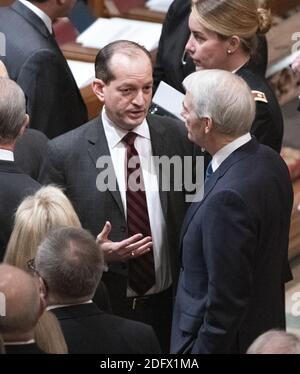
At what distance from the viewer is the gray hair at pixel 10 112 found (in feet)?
14.3

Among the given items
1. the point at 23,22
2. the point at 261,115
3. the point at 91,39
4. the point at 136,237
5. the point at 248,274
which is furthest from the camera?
the point at 91,39

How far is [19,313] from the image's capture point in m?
3.46

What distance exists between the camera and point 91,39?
696 centimetres

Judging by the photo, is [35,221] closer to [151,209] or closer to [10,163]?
[10,163]

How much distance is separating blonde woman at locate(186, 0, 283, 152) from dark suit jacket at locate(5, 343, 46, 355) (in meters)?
1.57

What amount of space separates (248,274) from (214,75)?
671 millimetres

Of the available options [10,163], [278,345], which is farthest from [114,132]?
[278,345]

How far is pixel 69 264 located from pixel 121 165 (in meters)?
0.90

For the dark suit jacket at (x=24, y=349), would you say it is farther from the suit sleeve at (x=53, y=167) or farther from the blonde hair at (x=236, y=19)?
the blonde hair at (x=236, y=19)

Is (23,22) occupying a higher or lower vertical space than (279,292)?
higher

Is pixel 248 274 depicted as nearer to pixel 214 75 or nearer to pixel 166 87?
pixel 214 75

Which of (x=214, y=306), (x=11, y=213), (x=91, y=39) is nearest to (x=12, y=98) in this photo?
(x=11, y=213)

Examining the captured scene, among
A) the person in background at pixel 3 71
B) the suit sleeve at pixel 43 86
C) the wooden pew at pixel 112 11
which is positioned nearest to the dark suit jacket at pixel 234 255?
the person in background at pixel 3 71

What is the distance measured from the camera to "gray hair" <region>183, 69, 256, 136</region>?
4121mm
